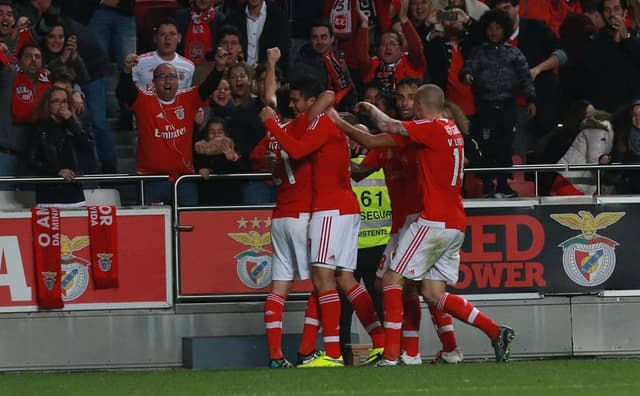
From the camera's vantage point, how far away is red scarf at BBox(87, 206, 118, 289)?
13.6 m

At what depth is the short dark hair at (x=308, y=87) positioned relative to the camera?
1198cm

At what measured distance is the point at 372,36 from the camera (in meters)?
17.2

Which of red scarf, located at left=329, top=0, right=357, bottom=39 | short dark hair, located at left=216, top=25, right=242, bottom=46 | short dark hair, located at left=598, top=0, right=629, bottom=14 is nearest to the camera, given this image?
short dark hair, located at left=216, top=25, right=242, bottom=46

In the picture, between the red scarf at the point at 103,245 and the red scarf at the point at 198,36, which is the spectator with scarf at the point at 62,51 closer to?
the red scarf at the point at 198,36

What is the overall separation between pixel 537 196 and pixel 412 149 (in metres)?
2.91

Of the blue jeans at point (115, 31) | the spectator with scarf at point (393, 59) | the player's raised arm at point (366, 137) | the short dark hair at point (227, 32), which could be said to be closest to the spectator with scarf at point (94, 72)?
the blue jeans at point (115, 31)

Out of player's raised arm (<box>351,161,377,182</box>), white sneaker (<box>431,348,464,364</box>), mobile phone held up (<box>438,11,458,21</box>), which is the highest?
mobile phone held up (<box>438,11,458,21</box>)

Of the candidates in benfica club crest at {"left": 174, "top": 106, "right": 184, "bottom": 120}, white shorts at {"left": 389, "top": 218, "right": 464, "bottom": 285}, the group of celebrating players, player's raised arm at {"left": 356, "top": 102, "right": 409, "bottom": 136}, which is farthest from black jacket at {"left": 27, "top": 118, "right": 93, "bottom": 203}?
white shorts at {"left": 389, "top": 218, "right": 464, "bottom": 285}

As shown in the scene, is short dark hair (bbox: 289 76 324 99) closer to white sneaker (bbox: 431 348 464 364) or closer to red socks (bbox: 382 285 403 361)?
red socks (bbox: 382 285 403 361)

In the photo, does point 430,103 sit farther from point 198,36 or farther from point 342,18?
point 342,18

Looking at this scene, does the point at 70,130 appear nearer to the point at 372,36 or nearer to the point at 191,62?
the point at 191,62

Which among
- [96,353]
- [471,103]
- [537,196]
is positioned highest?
[471,103]

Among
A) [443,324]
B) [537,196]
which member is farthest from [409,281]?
[537,196]

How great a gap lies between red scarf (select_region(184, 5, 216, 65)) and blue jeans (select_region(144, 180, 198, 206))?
97.2 inches
